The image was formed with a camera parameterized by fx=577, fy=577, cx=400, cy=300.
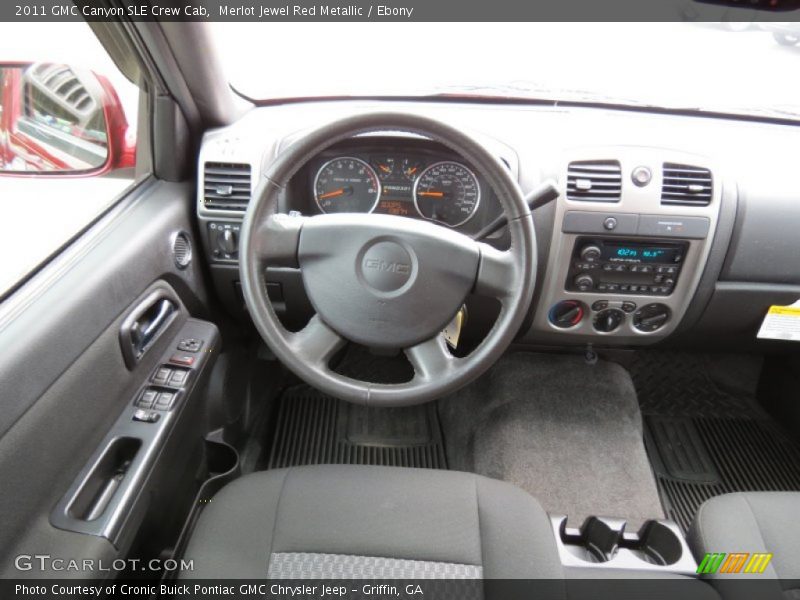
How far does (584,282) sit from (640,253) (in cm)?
17

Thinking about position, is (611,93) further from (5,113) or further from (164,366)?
(5,113)

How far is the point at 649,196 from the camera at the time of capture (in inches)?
61.6

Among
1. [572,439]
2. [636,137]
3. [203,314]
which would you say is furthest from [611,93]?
[203,314]

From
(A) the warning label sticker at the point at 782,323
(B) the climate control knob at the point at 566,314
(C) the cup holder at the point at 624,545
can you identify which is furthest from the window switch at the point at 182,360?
(A) the warning label sticker at the point at 782,323

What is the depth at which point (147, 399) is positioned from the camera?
4.31ft

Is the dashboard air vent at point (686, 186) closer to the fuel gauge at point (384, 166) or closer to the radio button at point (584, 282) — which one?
the radio button at point (584, 282)

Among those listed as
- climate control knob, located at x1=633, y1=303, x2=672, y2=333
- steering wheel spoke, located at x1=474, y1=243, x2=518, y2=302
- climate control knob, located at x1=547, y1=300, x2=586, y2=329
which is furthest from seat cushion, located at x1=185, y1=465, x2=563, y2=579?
climate control knob, located at x1=633, y1=303, x2=672, y2=333

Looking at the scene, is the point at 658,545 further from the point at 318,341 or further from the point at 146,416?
the point at 146,416

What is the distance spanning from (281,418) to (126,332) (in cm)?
98

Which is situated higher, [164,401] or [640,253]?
[640,253]

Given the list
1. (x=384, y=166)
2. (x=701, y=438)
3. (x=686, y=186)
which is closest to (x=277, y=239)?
(x=384, y=166)

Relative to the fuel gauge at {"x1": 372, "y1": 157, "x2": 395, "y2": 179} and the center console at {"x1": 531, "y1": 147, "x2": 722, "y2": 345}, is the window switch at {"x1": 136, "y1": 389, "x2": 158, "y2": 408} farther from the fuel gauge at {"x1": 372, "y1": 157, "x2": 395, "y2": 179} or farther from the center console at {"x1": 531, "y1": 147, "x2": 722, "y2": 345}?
the center console at {"x1": 531, "y1": 147, "x2": 722, "y2": 345}

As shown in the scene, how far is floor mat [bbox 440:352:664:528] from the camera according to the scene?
1.90 metres

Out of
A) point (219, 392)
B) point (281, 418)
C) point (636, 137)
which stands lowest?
point (281, 418)
